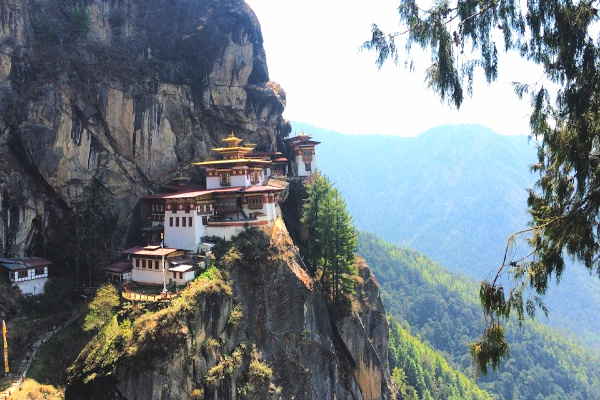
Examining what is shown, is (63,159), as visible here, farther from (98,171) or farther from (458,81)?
(458,81)

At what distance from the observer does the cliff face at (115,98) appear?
1527 inches

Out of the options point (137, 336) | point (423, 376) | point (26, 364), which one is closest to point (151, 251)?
point (137, 336)

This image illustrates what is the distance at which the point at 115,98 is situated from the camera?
43625 mm

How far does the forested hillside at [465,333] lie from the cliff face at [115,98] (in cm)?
10522

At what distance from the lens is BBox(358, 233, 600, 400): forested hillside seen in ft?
435

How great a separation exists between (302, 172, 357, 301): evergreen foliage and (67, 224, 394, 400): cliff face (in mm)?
2437

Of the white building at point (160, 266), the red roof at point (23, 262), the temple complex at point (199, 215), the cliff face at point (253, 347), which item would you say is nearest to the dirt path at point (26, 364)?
the cliff face at point (253, 347)

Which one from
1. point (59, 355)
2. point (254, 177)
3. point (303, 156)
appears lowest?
point (59, 355)

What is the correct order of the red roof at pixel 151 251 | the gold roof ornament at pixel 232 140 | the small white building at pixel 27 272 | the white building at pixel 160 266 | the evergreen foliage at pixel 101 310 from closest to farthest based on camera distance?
1. the evergreen foliage at pixel 101 310
2. the white building at pixel 160 266
3. the red roof at pixel 151 251
4. the small white building at pixel 27 272
5. the gold roof ornament at pixel 232 140

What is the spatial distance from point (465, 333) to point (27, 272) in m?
140

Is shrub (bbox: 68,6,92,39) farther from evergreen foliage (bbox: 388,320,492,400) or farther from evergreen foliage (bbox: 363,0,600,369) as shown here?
evergreen foliage (bbox: 388,320,492,400)

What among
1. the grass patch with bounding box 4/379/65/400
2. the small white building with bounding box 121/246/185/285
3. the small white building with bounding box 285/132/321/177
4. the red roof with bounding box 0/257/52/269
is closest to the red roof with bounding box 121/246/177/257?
the small white building with bounding box 121/246/185/285

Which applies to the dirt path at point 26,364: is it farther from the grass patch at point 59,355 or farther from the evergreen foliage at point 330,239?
the evergreen foliage at point 330,239

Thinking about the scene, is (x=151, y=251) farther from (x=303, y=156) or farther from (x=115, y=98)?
(x=303, y=156)
